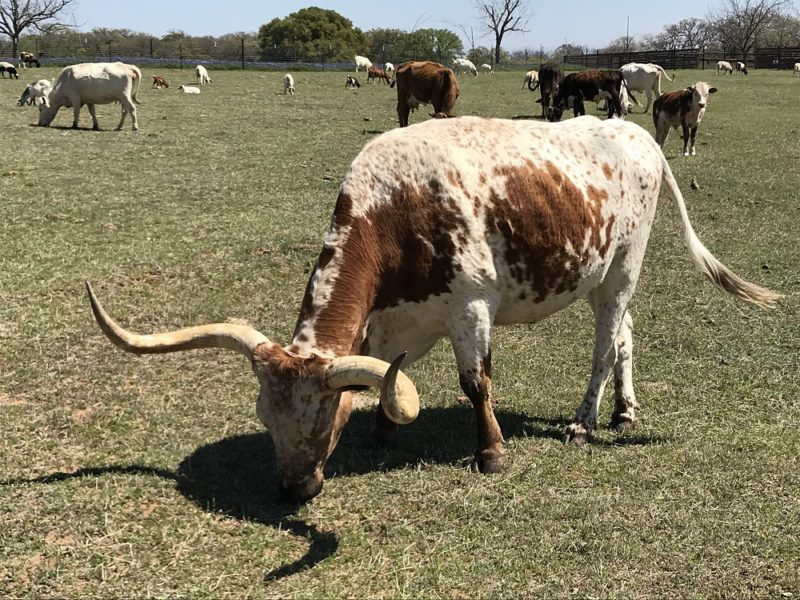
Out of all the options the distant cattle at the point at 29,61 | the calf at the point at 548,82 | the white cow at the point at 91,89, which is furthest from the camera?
the distant cattle at the point at 29,61

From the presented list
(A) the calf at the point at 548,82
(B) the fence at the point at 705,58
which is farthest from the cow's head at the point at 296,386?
(B) the fence at the point at 705,58

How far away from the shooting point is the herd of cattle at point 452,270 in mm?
3715

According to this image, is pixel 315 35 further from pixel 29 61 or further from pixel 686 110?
pixel 686 110

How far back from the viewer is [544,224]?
A: 14.5 feet

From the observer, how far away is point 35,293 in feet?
23.3

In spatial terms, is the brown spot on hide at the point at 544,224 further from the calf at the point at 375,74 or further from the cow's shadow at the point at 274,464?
the calf at the point at 375,74

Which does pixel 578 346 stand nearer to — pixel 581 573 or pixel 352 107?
pixel 581 573

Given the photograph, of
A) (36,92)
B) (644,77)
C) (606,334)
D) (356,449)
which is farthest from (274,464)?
(644,77)

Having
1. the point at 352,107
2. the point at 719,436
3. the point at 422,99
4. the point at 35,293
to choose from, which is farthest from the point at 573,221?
the point at 352,107

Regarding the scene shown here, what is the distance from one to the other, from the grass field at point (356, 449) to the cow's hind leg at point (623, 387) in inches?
5.0

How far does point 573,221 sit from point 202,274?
461cm

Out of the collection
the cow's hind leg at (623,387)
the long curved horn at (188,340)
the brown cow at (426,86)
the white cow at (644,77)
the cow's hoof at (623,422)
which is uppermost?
the white cow at (644,77)

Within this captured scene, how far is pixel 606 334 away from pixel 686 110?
13.4 m

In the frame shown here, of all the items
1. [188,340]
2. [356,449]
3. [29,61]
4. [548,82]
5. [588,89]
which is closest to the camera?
[188,340]
